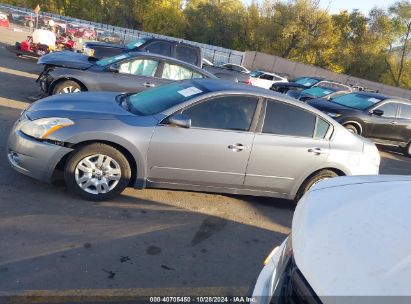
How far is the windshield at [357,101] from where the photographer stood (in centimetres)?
1077

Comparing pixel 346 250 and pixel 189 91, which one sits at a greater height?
pixel 189 91

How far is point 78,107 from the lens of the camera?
443 cm

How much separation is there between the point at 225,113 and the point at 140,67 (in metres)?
4.14

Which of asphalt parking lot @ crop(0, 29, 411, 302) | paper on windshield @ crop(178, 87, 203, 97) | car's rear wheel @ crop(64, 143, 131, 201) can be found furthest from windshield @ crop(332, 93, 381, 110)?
car's rear wheel @ crop(64, 143, 131, 201)

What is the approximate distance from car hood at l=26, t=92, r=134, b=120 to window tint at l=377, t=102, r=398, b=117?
8255mm

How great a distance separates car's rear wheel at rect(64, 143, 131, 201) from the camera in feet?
13.8

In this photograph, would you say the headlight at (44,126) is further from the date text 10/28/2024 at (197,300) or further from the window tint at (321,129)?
the window tint at (321,129)

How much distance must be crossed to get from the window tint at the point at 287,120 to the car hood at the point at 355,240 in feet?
7.69

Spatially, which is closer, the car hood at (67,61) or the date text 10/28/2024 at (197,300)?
the date text 10/28/2024 at (197,300)

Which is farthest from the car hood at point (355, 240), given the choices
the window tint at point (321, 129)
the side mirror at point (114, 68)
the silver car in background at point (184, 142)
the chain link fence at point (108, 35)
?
the chain link fence at point (108, 35)

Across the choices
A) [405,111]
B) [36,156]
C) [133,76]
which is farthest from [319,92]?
[36,156]

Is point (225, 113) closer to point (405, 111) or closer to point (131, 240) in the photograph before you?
point (131, 240)

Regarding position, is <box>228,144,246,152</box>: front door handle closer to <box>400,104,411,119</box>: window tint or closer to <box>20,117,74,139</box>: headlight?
<box>20,117,74,139</box>: headlight

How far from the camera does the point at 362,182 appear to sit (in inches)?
99.6
